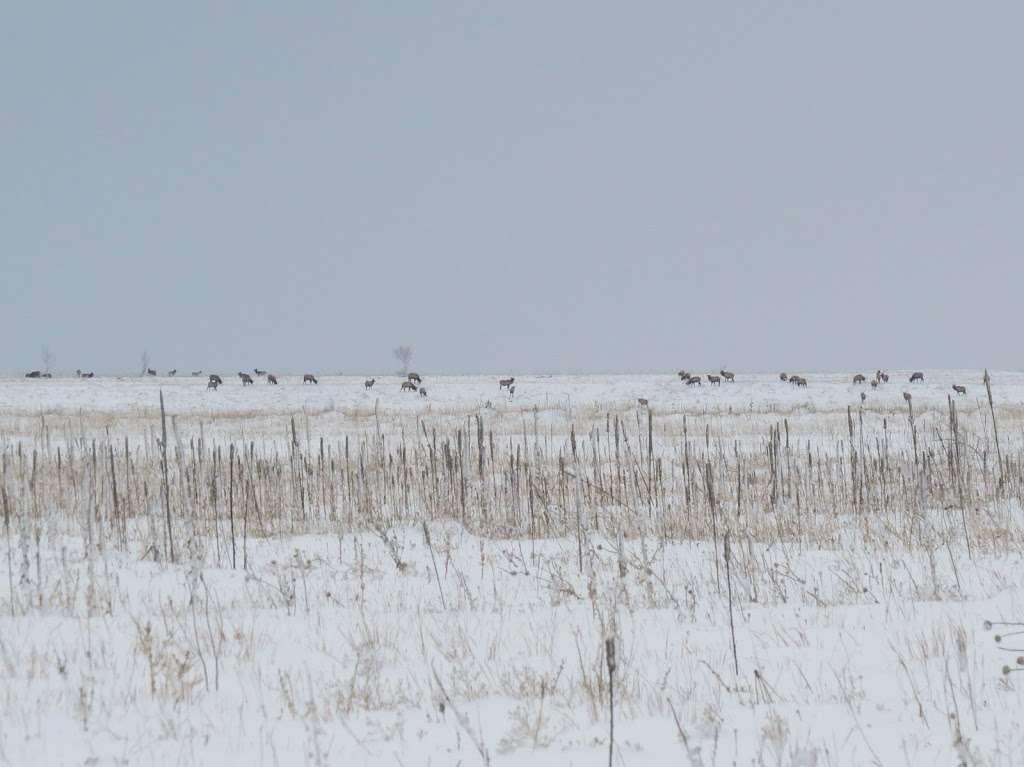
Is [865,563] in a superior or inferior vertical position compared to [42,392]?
inferior

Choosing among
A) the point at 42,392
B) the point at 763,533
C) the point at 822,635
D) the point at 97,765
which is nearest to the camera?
the point at 97,765

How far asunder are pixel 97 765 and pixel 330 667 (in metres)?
1.30

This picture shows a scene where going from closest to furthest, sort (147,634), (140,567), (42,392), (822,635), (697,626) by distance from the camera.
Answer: (147,634) → (822,635) → (697,626) → (140,567) → (42,392)

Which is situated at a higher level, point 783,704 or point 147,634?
point 147,634

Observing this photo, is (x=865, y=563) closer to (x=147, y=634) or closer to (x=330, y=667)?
(x=330, y=667)

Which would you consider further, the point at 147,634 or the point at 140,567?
the point at 140,567

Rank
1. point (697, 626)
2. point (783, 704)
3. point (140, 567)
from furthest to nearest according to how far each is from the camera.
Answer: point (140, 567)
point (697, 626)
point (783, 704)

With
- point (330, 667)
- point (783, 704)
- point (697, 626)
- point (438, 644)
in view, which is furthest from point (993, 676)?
point (330, 667)

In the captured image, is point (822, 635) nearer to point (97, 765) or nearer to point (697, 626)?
point (697, 626)

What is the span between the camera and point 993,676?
357 cm

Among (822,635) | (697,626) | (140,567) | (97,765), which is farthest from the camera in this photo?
(140,567)

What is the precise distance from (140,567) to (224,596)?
1460 mm

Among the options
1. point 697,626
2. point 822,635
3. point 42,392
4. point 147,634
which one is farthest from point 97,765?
point 42,392

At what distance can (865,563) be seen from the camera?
6.59 m
